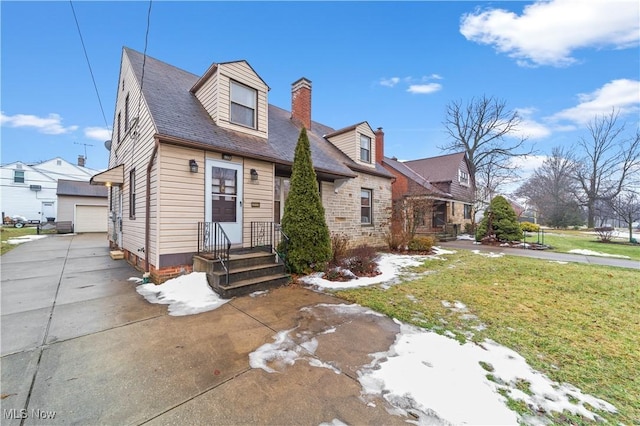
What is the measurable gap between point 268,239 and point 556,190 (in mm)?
40453

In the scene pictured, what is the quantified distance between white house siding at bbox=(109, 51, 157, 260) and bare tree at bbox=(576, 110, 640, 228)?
35117 millimetres

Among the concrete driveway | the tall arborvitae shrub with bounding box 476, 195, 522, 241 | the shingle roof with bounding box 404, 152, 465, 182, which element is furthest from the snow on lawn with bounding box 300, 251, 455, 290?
the shingle roof with bounding box 404, 152, 465, 182

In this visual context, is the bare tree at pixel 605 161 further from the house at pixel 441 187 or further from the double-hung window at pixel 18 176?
the double-hung window at pixel 18 176

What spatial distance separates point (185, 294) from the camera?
4.86 metres

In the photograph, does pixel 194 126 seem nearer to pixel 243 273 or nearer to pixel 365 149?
pixel 243 273

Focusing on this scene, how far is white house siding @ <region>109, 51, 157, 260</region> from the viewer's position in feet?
20.0

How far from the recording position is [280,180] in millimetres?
8211

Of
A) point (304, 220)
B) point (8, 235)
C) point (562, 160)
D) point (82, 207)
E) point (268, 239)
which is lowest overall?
point (8, 235)

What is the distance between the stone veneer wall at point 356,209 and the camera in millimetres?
9406

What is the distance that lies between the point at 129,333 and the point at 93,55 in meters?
8.70

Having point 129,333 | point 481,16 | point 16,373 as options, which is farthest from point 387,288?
point 481,16

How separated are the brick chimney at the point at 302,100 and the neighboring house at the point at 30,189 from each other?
3021 cm

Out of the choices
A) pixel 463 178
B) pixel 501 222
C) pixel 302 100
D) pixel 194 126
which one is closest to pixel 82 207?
pixel 302 100

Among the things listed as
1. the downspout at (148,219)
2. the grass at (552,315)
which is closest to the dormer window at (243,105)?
the downspout at (148,219)
